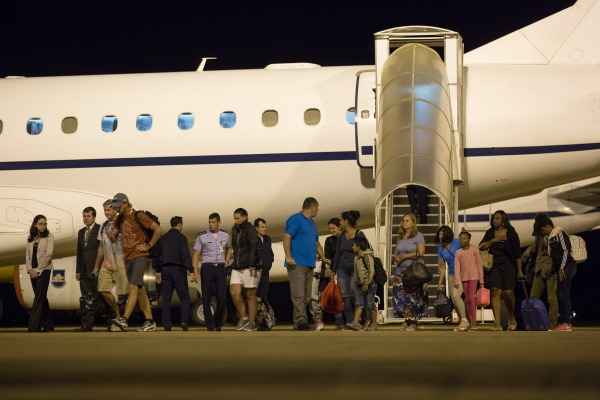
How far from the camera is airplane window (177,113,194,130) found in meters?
23.3

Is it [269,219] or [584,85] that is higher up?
[584,85]

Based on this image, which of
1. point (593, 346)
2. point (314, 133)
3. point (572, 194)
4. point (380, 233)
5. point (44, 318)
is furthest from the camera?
point (572, 194)

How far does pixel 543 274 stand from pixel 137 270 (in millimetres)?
5765

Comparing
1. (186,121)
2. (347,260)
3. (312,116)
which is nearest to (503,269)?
(347,260)

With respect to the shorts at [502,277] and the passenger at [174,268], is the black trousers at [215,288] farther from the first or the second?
the shorts at [502,277]

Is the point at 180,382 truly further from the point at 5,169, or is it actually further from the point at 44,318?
the point at 5,169

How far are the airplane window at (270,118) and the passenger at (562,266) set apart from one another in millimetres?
6193

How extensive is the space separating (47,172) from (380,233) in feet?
21.3

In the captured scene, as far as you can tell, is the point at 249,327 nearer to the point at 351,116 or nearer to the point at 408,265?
the point at 408,265

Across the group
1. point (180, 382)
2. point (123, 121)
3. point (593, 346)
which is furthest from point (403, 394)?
point (123, 121)

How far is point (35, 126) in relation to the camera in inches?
949

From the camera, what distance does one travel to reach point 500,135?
22.2 meters

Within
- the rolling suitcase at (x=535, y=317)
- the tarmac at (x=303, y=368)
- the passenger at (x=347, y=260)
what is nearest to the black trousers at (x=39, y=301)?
the passenger at (x=347, y=260)

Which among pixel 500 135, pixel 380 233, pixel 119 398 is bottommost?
pixel 119 398
